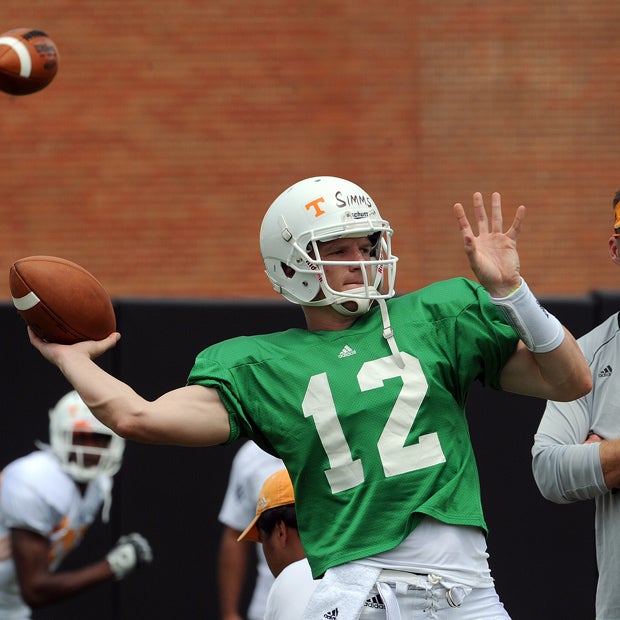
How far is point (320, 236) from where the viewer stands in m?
3.39

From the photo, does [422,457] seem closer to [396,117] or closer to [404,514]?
[404,514]

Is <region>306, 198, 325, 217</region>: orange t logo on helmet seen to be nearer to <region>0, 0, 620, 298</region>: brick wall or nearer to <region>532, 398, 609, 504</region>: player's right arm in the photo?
<region>532, 398, 609, 504</region>: player's right arm

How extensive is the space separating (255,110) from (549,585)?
16.6ft

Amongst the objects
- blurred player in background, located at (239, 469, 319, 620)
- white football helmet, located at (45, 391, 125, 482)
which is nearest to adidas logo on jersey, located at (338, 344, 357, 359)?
blurred player in background, located at (239, 469, 319, 620)

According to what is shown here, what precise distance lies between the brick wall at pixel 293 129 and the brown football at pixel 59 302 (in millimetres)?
6872

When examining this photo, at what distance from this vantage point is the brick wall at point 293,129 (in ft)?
33.7

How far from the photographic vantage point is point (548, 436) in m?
3.83

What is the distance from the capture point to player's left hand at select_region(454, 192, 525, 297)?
3156 mm

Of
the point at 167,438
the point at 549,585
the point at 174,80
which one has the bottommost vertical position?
the point at 549,585

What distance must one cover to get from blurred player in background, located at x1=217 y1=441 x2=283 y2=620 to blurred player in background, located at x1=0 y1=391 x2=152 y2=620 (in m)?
0.54

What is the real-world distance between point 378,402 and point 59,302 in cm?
88

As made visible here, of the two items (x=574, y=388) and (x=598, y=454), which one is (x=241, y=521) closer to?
(x=598, y=454)

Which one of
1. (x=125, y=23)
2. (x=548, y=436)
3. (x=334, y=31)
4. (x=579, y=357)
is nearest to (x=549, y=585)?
(x=548, y=436)

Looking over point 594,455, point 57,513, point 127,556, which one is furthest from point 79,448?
point 594,455
